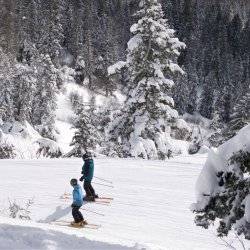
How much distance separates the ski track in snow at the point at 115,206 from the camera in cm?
1091

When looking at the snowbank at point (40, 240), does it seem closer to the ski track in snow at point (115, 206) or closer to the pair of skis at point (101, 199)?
the ski track in snow at point (115, 206)

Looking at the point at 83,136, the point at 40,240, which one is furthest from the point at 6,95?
the point at 40,240

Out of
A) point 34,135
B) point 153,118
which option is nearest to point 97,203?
point 153,118

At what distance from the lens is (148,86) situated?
90.9ft

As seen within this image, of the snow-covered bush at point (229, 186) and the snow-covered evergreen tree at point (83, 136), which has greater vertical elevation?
the snow-covered bush at point (229, 186)

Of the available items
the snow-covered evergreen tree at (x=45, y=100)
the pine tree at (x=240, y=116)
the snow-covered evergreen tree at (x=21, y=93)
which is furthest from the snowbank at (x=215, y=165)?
the snow-covered evergreen tree at (x=45, y=100)

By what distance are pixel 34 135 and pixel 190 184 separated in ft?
150

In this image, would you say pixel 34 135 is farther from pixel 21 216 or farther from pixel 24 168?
pixel 21 216

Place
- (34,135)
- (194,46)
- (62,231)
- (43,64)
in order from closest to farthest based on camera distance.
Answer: (62,231)
(34,135)
(43,64)
(194,46)

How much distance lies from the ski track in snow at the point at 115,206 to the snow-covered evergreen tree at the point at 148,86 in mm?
4788

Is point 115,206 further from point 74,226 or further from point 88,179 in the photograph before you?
point 74,226

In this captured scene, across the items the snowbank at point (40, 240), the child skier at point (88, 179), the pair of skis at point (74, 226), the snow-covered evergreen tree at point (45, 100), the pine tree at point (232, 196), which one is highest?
the pine tree at point (232, 196)

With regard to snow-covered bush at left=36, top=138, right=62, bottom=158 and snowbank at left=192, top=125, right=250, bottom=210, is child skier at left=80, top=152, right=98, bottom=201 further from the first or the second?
snow-covered bush at left=36, top=138, right=62, bottom=158

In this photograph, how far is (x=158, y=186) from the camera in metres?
20.0
